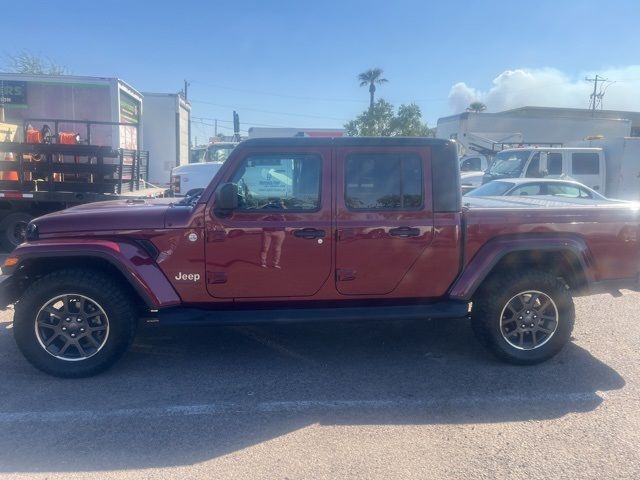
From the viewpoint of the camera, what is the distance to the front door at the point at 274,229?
4531 mm

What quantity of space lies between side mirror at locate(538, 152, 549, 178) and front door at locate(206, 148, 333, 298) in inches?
408

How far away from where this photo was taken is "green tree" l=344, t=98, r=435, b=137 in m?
32.5

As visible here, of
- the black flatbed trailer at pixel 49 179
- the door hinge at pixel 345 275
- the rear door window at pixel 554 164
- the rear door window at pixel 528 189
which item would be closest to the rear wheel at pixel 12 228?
the black flatbed trailer at pixel 49 179

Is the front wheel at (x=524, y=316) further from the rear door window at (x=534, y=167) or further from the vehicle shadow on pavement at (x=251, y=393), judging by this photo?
the rear door window at (x=534, y=167)

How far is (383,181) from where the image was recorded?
4.75m

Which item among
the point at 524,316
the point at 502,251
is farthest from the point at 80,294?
the point at 524,316

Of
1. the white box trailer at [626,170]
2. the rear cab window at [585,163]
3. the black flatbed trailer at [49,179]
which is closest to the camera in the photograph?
the black flatbed trailer at [49,179]

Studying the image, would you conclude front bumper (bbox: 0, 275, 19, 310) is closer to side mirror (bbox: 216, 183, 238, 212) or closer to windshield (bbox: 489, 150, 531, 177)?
side mirror (bbox: 216, 183, 238, 212)

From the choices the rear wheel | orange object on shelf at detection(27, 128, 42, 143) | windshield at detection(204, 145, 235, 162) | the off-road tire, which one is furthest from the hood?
windshield at detection(204, 145, 235, 162)

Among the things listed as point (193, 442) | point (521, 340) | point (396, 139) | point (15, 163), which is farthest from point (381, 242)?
point (15, 163)

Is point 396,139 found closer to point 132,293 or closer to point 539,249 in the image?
point 539,249

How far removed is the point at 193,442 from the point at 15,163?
7218 mm

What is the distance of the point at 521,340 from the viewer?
4.91 m

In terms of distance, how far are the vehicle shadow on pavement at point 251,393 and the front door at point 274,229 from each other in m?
0.77
